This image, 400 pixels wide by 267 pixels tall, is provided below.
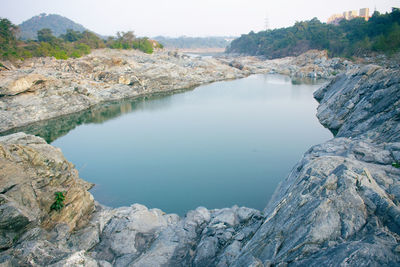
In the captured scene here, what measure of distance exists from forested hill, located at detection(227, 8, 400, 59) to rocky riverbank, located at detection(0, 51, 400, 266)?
138ft

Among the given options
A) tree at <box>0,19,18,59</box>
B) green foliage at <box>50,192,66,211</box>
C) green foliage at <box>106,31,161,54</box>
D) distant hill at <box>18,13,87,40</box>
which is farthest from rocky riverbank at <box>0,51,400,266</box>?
distant hill at <box>18,13,87,40</box>

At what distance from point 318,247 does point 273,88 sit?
41.5 metres

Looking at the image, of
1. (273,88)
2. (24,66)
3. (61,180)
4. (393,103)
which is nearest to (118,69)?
(24,66)

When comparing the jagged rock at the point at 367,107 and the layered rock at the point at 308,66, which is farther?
the layered rock at the point at 308,66

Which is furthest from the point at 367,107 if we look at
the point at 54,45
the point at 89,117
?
the point at 54,45

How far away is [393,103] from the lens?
16.0m

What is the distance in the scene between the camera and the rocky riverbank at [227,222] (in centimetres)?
614

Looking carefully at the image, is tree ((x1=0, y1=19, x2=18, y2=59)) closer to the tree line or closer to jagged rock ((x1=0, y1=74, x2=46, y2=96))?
the tree line

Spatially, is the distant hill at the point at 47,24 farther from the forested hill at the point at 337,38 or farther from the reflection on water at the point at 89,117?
the reflection on water at the point at 89,117

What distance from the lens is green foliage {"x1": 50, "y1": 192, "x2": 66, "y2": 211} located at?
1052 centimetres

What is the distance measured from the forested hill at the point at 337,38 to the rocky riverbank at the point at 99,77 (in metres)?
4.51

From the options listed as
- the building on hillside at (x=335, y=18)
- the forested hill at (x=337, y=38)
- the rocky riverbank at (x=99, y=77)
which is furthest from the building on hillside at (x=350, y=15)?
the rocky riverbank at (x=99, y=77)

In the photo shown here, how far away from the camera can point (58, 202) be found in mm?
10641

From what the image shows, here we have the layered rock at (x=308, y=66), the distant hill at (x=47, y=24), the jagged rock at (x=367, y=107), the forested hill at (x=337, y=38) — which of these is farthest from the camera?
the distant hill at (x=47, y=24)
